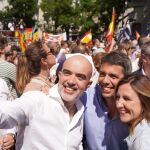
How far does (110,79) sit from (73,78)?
1.23 feet

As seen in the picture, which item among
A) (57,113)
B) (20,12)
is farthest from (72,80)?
(20,12)

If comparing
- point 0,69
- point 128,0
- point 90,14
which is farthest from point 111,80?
point 128,0

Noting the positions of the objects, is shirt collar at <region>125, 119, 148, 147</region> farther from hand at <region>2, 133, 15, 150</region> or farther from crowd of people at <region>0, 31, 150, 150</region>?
hand at <region>2, 133, 15, 150</region>

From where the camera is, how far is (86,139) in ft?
12.2

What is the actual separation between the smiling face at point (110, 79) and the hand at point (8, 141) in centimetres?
95

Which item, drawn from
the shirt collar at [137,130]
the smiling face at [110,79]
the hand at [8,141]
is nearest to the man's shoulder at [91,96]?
the smiling face at [110,79]

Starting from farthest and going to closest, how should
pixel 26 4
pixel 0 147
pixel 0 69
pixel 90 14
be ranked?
pixel 26 4 → pixel 90 14 → pixel 0 69 → pixel 0 147

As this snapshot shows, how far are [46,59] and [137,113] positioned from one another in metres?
1.85

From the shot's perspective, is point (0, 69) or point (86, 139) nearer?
point (86, 139)

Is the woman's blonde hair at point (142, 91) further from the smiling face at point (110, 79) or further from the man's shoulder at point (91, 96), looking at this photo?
the man's shoulder at point (91, 96)

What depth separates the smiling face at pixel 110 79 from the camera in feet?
12.0

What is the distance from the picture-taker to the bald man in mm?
3326

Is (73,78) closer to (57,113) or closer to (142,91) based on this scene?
(57,113)

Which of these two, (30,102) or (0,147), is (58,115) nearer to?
(30,102)
